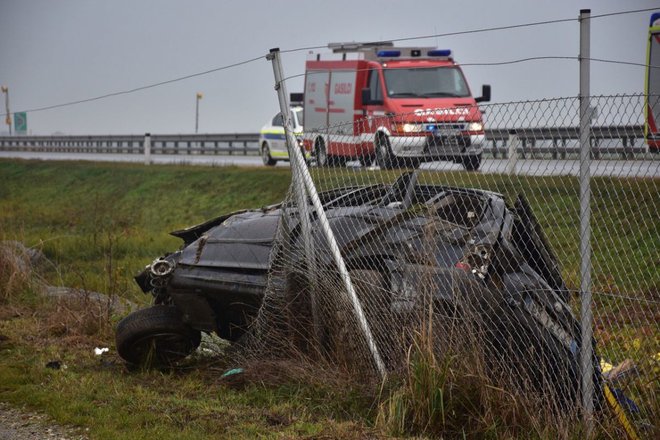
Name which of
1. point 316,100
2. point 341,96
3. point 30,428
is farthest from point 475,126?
point 316,100

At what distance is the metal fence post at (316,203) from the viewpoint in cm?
679

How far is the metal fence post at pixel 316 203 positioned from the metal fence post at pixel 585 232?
1377 mm

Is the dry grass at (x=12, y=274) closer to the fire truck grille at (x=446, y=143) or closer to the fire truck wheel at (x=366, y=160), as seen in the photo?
the fire truck wheel at (x=366, y=160)

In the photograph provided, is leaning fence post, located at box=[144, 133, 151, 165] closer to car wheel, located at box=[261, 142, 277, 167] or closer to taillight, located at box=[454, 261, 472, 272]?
car wheel, located at box=[261, 142, 277, 167]

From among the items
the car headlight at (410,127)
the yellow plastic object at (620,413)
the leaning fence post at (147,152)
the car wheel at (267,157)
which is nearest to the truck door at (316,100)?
the car wheel at (267,157)

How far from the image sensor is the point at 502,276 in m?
6.57

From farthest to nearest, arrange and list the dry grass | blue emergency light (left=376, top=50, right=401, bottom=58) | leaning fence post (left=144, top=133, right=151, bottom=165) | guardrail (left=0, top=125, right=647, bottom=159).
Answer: leaning fence post (left=144, top=133, right=151, bottom=165), blue emergency light (left=376, top=50, right=401, bottom=58), the dry grass, guardrail (left=0, top=125, right=647, bottom=159)

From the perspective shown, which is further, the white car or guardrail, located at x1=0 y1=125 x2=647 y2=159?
the white car

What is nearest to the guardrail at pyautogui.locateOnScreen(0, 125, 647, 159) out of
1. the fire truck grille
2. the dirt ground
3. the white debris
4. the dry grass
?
the fire truck grille

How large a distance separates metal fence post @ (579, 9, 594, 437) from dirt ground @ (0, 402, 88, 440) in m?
2.94

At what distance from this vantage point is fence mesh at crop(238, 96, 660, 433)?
595cm

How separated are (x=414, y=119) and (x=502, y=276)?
118 cm

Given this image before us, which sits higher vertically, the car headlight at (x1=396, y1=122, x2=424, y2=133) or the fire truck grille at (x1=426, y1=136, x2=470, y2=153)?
the car headlight at (x1=396, y1=122, x2=424, y2=133)

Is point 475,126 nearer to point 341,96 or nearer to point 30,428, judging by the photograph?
point 30,428
